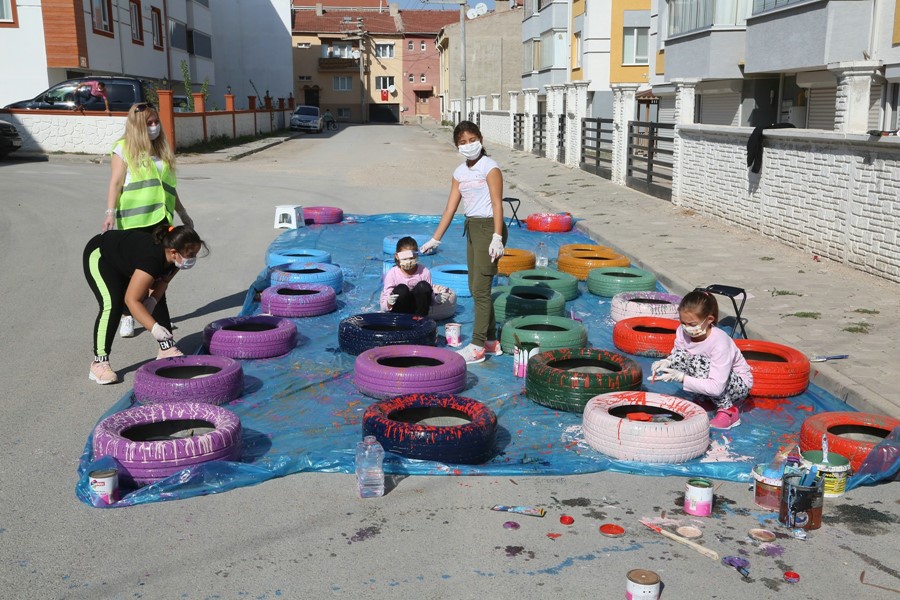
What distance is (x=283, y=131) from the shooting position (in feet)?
189

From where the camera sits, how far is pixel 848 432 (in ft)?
19.8

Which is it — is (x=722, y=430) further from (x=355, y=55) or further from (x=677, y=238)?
(x=355, y=55)

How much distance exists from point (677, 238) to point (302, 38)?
9016cm

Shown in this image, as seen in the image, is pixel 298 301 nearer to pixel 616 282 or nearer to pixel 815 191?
pixel 616 282

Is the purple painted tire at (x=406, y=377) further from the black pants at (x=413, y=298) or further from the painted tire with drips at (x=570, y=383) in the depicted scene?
the black pants at (x=413, y=298)

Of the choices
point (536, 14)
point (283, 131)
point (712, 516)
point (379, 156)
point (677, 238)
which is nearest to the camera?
point (712, 516)

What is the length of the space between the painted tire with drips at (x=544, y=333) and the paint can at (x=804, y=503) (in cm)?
329

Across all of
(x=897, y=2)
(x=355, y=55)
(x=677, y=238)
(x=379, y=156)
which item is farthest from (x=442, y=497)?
(x=355, y=55)

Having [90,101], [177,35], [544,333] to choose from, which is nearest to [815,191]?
[544,333]

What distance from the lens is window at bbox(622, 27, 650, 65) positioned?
4344 cm

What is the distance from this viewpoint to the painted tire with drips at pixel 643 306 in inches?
365

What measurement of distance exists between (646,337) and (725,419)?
1968 mm

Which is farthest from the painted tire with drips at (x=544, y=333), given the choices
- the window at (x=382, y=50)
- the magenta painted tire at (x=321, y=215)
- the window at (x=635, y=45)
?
the window at (x=382, y=50)

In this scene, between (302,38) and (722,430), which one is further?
(302,38)
